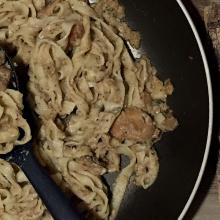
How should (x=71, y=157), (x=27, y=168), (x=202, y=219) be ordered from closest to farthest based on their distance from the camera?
(x=27, y=168) < (x=71, y=157) < (x=202, y=219)

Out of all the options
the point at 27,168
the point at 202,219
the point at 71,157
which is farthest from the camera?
the point at 202,219

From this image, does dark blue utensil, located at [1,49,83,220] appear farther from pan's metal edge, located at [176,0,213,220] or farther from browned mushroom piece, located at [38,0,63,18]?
pan's metal edge, located at [176,0,213,220]

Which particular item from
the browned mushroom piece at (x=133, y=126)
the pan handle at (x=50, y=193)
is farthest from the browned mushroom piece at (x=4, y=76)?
the browned mushroom piece at (x=133, y=126)

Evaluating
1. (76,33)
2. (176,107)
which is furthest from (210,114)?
(76,33)

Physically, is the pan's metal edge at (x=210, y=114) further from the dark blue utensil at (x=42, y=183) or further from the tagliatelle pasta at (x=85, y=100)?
the dark blue utensil at (x=42, y=183)

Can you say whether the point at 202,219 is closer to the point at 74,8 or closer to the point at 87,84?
the point at 87,84

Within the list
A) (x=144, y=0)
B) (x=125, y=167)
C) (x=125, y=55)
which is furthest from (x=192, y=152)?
(x=144, y=0)
